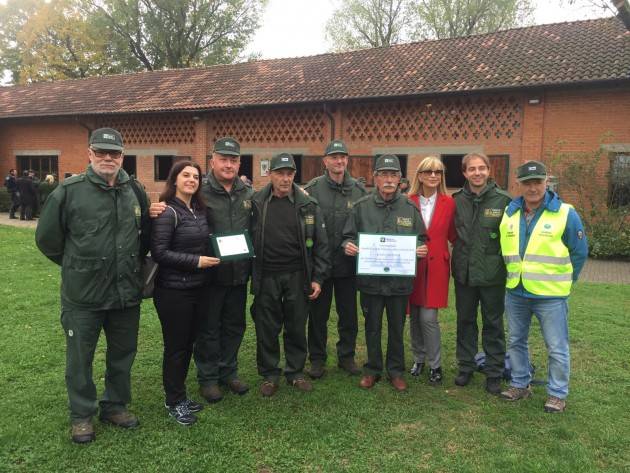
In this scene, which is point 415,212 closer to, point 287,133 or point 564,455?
point 564,455

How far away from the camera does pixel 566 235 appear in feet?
12.8

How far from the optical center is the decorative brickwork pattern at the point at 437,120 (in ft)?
47.3

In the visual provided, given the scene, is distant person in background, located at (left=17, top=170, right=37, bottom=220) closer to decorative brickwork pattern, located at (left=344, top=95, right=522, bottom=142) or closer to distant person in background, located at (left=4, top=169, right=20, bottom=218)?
distant person in background, located at (left=4, top=169, right=20, bottom=218)

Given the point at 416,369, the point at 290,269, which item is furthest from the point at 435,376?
the point at 290,269

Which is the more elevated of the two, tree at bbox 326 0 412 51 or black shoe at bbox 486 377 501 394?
tree at bbox 326 0 412 51

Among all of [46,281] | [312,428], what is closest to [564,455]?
[312,428]

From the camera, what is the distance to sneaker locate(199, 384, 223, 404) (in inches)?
160

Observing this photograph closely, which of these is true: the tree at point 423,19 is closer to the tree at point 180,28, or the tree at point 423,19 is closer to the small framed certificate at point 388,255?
the tree at point 180,28

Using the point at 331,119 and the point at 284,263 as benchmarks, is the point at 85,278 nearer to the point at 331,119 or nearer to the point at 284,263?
the point at 284,263

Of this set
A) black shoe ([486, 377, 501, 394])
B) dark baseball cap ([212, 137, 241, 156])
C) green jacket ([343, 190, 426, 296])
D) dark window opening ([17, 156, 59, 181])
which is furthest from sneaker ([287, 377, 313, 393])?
dark window opening ([17, 156, 59, 181])

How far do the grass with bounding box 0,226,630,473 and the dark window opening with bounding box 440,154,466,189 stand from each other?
11.0m

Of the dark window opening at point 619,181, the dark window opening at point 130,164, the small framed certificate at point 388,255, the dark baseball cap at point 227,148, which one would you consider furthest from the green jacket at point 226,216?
the dark window opening at point 130,164

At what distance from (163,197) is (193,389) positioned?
174 cm

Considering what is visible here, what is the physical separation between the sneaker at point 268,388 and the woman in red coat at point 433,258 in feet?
4.71
